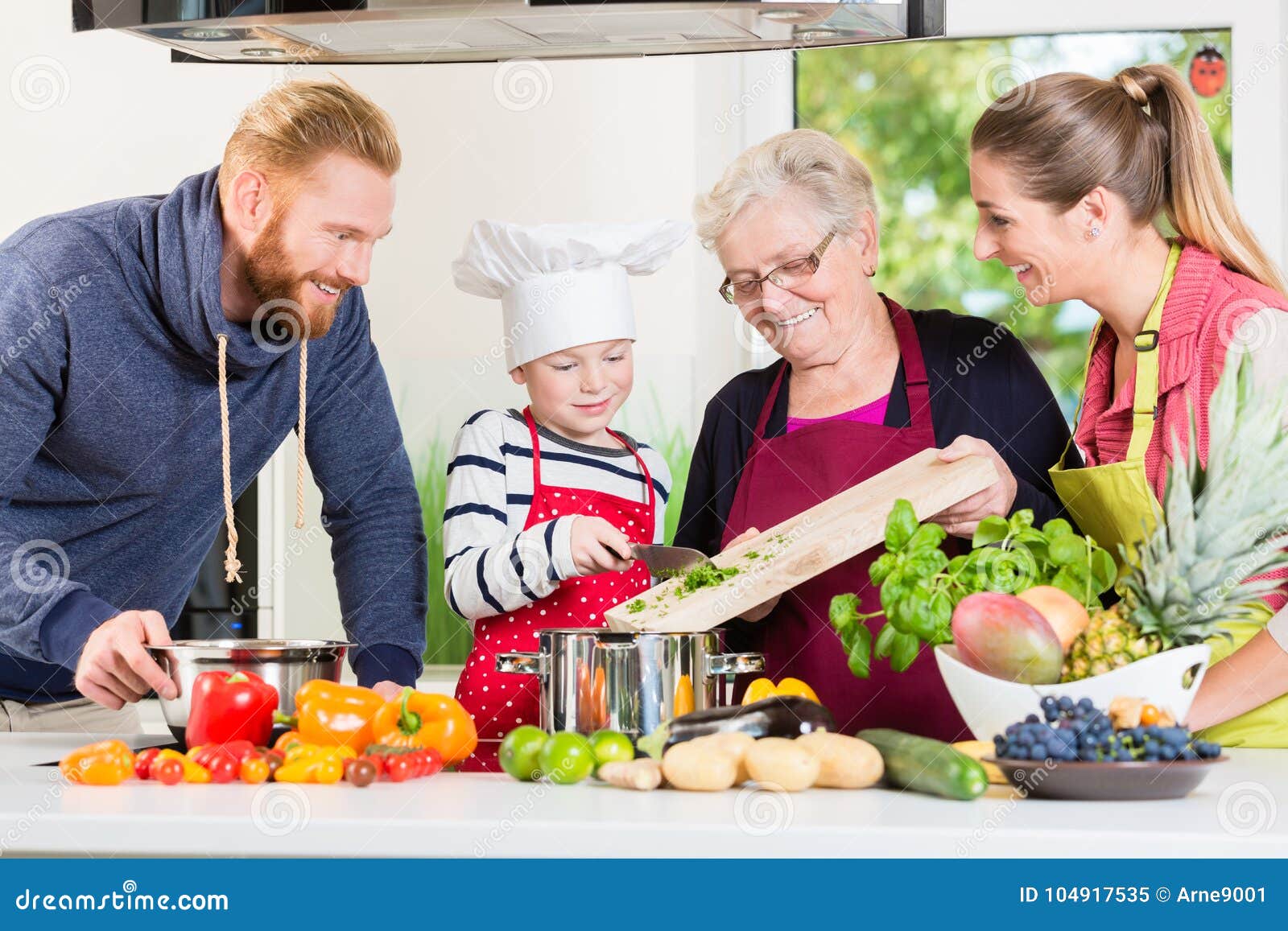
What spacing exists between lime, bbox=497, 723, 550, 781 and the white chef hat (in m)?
0.76

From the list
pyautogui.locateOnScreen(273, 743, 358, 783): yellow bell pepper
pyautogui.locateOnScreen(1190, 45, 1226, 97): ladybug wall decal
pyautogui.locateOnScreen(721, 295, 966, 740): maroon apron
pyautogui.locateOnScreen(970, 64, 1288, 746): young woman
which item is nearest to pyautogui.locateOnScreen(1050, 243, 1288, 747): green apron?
pyautogui.locateOnScreen(970, 64, 1288, 746): young woman

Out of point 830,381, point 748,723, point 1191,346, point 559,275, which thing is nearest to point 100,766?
point 748,723

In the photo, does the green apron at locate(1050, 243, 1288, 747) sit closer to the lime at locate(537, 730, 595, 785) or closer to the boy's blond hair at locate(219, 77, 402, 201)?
the lime at locate(537, 730, 595, 785)

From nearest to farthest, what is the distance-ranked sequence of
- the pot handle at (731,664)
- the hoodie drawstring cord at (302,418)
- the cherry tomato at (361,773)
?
the cherry tomato at (361,773)
the pot handle at (731,664)
the hoodie drawstring cord at (302,418)

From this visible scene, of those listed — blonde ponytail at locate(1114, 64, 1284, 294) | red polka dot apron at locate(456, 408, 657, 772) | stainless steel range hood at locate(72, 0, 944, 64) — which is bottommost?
red polka dot apron at locate(456, 408, 657, 772)

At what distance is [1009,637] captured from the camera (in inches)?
46.8

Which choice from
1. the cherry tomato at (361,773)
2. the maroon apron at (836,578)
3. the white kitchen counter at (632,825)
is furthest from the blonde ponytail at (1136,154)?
the cherry tomato at (361,773)

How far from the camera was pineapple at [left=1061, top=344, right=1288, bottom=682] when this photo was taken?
3.93 ft

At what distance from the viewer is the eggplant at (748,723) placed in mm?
→ 1249

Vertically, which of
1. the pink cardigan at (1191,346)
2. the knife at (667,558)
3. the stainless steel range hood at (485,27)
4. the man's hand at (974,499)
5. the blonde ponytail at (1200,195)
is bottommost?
→ the knife at (667,558)

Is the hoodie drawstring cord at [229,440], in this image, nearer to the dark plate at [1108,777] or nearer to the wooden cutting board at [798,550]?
the wooden cutting board at [798,550]

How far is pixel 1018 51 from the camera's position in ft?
9.80

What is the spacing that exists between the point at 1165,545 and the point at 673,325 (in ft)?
6.63

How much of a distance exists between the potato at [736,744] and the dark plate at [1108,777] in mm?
222
